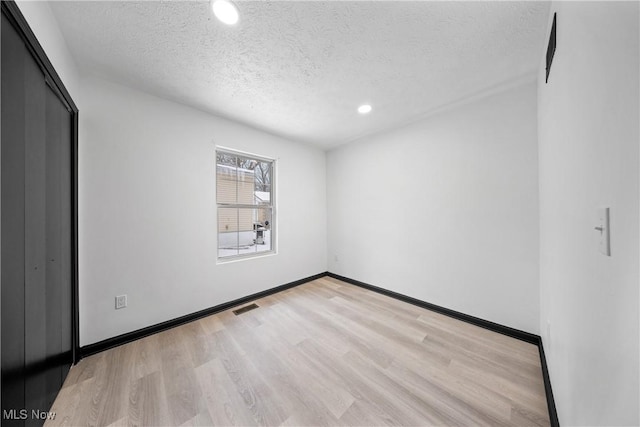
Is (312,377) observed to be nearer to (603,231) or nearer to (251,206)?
(603,231)

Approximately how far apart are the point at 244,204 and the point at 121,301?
1.65 m

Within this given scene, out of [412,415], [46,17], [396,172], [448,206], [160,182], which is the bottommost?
[412,415]

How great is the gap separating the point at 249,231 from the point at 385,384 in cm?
245

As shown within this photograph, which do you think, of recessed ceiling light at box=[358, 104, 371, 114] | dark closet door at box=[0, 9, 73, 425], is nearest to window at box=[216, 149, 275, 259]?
dark closet door at box=[0, 9, 73, 425]

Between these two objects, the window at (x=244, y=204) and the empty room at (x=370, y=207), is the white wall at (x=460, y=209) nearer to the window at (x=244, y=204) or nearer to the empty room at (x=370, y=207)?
the empty room at (x=370, y=207)

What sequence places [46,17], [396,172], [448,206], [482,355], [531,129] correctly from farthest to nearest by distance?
[396,172]
[448,206]
[531,129]
[482,355]
[46,17]

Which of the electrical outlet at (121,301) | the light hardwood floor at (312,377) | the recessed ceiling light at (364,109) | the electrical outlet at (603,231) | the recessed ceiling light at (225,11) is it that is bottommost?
the light hardwood floor at (312,377)

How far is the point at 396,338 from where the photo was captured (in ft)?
6.98

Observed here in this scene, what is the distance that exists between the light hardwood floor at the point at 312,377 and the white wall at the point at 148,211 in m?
0.36

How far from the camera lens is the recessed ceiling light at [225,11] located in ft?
4.26

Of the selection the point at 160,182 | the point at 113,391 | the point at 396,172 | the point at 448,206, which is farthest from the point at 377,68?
the point at 113,391

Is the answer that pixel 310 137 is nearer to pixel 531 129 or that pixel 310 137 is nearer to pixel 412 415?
pixel 531 129

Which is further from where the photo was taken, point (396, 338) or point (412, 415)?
point (396, 338)

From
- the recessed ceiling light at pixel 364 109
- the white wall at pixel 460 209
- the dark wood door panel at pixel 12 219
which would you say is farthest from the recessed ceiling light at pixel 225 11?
the white wall at pixel 460 209
